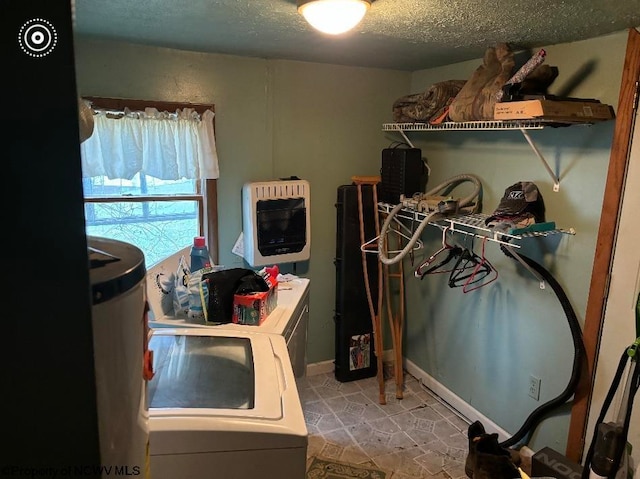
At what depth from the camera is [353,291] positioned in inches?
126

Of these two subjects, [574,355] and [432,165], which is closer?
[574,355]

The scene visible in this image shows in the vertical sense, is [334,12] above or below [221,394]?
above

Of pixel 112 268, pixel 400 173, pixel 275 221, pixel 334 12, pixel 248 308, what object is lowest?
pixel 248 308

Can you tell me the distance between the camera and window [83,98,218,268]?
258 cm

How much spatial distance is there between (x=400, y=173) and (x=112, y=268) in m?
2.40

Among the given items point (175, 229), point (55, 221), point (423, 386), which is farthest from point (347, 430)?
point (55, 221)

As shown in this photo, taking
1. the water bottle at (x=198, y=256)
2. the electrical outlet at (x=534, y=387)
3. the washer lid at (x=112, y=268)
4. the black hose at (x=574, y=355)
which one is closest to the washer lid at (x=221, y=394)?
the water bottle at (x=198, y=256)

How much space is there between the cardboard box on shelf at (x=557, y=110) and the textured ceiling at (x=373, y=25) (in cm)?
30

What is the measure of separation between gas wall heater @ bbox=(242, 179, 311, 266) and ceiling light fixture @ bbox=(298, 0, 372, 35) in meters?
1.34

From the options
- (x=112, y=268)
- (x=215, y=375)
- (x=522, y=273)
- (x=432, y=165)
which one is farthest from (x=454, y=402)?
(x=112, y=268)

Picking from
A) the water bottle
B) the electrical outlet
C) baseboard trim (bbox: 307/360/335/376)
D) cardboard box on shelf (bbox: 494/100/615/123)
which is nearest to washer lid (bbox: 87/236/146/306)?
the water bottle

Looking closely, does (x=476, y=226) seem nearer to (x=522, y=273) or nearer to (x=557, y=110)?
(x=522, y=273)

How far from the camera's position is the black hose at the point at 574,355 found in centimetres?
214

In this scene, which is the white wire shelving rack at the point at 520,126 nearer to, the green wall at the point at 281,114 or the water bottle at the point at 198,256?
the green wall at the point at 281,114
